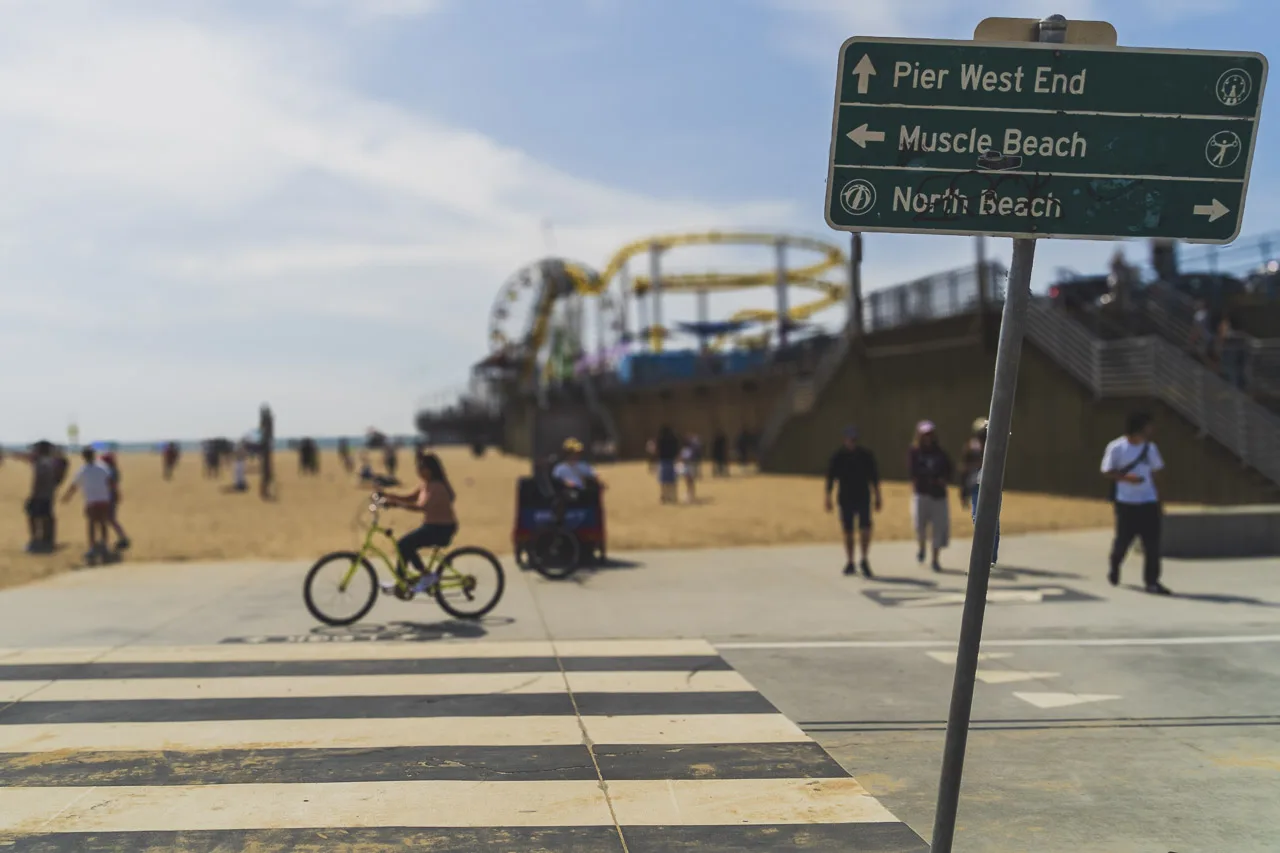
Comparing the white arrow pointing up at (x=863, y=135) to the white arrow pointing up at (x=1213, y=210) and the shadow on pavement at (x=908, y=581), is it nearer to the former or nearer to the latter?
the white arrow pointing up at (x=1213, y=210)

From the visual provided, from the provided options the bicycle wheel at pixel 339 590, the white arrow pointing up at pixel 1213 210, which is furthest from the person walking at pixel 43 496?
the white arrow pointing up at pixel 1213 210

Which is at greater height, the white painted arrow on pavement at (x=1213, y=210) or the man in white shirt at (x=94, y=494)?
the white painted arrow on pavement at (x=1213, y=210)

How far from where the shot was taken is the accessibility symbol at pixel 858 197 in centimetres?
399

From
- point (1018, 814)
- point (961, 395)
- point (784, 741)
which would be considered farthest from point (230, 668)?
point (961, 395)

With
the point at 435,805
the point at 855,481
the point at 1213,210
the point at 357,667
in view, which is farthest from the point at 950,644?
the point at 1213,210

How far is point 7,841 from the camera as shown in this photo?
181 inches

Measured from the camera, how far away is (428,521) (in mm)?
10000

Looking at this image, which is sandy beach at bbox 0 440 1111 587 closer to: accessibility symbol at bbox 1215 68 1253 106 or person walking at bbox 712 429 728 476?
person walking at bbox 712 429 728 476

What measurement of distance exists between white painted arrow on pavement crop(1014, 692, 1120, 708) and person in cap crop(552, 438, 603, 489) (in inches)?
278

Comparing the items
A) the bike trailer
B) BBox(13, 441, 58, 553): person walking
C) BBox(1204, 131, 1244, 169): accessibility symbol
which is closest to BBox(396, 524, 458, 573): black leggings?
the bike trailer

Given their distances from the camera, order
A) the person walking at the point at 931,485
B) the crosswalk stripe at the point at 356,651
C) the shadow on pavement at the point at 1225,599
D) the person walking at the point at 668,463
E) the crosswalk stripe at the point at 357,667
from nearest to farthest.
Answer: the crosswalk stripe at the point at 357,667
the crosswalk stripe at the point at 356,651
the shadow on pavement at the point at 1225,599
the person walking at the point at 931,485
the person walking at the point at 668,463

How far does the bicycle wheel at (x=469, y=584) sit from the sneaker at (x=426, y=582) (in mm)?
47

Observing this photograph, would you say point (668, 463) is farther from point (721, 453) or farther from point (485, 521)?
point (721, 453)

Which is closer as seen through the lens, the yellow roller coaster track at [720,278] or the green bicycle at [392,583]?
the green bicycle at [392,583]
